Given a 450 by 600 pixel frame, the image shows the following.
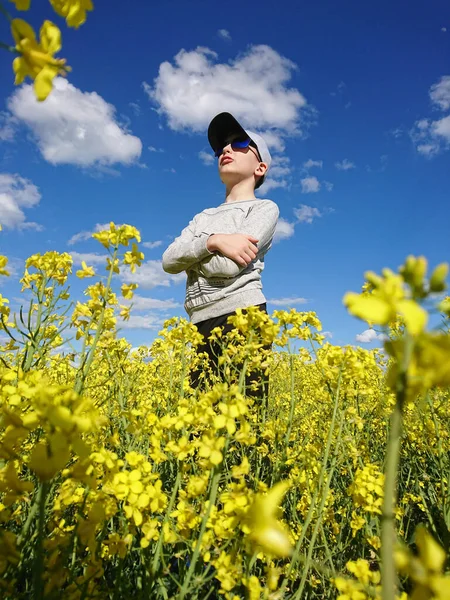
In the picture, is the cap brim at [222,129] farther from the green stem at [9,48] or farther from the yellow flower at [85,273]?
the green stem at [9,48]

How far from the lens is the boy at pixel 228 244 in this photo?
281 centimetres

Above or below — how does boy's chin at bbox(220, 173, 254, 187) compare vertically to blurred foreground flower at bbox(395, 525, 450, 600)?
above

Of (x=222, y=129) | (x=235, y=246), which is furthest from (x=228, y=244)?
(x=222, y=129)

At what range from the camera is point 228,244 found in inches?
107

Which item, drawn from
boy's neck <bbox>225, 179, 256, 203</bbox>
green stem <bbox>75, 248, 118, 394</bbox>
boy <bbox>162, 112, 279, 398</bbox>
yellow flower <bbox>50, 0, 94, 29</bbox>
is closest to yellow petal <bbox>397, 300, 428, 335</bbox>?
yellow flower <bbox>50, 0, 94, 29</bbox>

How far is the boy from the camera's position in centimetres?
281

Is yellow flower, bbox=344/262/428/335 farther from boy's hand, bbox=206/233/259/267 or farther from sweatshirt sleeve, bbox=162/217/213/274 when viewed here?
sweatshirt sleeve, bbox=162/217/213/274

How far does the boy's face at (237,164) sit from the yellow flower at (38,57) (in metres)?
2.89

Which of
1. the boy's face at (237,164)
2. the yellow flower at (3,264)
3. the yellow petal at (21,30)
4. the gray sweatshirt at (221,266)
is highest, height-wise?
the boy's face at (237,164)

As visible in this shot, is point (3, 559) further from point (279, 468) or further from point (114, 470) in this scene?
point (279, 468)

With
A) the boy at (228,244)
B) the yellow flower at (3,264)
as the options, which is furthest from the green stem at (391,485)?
the boy at (228,244)

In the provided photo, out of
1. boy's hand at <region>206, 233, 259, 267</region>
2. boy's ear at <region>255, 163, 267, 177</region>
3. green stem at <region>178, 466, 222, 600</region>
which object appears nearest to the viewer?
green stem at <region>178, 466, 222, 600</region>

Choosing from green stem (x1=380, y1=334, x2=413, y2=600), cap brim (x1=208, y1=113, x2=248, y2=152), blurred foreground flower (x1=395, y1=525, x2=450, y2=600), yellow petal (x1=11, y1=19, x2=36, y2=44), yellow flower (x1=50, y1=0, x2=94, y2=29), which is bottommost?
blurred foreground flower (x1=395, y1=525, x2=450, y2=600)

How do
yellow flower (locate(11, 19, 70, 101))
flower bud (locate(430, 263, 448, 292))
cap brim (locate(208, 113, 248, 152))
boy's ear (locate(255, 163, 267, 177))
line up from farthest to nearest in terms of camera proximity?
boy's ear (locate(255, 163, 267, 177)) → cap brim (locate(208, 113, 248, 152)) → yellow flower (locate(11, 19, 70, 101)) → flower bud (locate(430, 263, 448, 292))
